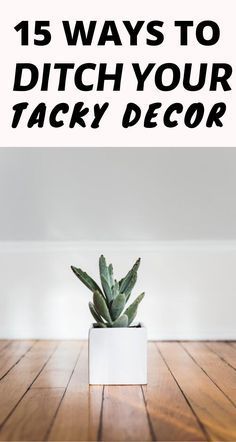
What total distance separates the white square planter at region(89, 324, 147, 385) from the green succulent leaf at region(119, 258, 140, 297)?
15cm

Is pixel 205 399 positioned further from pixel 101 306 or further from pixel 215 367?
pixel 215 367

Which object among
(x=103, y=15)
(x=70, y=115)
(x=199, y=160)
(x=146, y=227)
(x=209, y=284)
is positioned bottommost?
(x=209, y=284)

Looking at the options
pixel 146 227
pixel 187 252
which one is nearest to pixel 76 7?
pixel 146 227

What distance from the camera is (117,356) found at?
5.61ft

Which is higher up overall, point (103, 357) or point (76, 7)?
point (76, 7)

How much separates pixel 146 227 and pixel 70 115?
2.53 feet

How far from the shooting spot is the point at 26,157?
2680mm

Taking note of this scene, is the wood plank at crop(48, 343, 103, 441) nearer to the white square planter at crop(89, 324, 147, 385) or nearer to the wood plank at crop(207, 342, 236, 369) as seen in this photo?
the white square planter at crop(89, 324, 147, 385)

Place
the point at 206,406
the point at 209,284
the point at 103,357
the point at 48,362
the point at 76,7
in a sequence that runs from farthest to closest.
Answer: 1. the point at 209,284
2. the point at 76,7
3. the point at 48,362
4. the point at 103,357
5. the point at 206,406

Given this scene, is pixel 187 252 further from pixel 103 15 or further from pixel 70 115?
pixel 103 15

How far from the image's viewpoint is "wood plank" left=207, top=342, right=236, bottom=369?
225 cm

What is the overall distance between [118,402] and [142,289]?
5.02 feet

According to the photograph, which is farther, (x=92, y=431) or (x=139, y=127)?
(x=139, y=127)

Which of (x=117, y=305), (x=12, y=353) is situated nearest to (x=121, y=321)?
(x=117, y=305)
